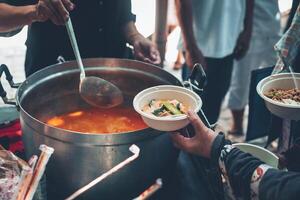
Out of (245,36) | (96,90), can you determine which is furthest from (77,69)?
(245,36)

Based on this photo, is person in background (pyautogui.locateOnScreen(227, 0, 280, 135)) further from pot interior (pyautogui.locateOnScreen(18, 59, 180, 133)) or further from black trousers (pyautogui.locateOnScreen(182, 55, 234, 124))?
pot interior (pyautogui.locateOnScreen(18, 59, 180, 133))

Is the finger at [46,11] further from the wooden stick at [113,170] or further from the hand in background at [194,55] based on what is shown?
the hand in background at [194,55]

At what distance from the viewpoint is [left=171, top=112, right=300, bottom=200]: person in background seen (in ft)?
4.10

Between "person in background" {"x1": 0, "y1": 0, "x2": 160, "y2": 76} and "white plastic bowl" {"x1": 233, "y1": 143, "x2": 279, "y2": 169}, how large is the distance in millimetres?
650

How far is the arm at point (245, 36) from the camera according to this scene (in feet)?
10.1

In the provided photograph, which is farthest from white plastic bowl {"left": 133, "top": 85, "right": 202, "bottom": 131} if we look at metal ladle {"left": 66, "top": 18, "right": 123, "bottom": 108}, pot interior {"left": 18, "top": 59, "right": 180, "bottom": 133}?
metal ladle {"left": 66, "top": 18, "right": 123, "bottom": 108}

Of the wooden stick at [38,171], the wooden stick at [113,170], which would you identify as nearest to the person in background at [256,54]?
the wooden stick at [113,170]

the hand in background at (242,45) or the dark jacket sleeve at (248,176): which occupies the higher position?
the dark jacket sleeve at (248,176)

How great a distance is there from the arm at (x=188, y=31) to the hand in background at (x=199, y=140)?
1.45m

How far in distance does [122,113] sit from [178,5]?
1.11m

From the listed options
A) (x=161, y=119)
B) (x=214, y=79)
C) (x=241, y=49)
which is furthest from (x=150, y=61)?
(x=241, y=49)

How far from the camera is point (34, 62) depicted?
85.0 inches

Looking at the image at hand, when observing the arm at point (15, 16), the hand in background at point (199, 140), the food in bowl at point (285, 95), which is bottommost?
the hand in background at point (199, 140)

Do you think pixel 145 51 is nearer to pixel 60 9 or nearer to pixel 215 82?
pixel 60 9
